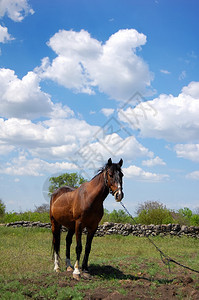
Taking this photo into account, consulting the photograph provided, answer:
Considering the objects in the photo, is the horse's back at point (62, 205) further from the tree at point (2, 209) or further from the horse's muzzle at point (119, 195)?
the tree at point (2, 209)

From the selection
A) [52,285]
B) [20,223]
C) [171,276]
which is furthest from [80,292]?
[20,223]

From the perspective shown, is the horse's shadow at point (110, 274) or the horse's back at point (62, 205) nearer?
the horse's shadow at point (110, 274)

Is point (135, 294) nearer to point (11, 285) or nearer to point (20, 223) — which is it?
point (11, 285)

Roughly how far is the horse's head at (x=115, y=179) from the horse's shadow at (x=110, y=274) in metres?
2.05

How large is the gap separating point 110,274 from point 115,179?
2.52 m

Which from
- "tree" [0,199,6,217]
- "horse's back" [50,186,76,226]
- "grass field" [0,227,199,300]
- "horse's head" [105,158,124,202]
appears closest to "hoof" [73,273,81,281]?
"grass field" [0,227,199,300]

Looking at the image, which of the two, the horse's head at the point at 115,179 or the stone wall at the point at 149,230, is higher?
the horse's head at the point at 115,179

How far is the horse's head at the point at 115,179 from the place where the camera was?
5.96 meters

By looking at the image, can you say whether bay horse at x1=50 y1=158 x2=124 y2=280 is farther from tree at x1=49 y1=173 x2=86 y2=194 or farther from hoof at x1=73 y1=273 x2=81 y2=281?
tree at x1=49 y1=173 x2=86 y2=194

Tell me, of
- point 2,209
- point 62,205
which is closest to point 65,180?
point 2,209

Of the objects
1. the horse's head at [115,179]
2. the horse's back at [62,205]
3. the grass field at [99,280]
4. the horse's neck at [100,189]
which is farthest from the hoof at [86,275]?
the horse's head at [115,179]

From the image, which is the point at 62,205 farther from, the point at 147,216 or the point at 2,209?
the point at 2,209

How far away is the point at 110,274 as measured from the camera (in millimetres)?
6984

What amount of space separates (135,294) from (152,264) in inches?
109
